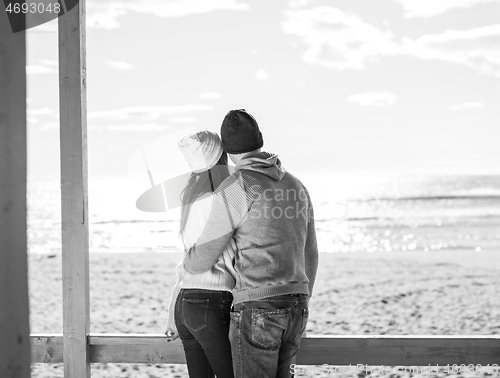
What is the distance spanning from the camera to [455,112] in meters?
27.4

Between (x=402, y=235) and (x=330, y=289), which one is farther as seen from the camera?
(x=402, y=235)

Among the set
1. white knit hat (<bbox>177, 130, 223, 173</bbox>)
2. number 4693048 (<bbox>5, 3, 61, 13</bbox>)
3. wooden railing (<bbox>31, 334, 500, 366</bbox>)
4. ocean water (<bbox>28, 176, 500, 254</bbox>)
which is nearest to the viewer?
number 4693048 (<bbox>5, 3, 61, 13</bbox>)

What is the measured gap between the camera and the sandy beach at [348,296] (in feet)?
16.9

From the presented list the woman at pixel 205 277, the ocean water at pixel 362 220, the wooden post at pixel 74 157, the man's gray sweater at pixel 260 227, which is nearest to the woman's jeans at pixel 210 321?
the woman at pixel 205 277

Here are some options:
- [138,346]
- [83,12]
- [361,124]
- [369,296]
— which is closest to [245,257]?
[138,346]

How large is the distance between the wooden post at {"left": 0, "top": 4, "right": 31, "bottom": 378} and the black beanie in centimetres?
73

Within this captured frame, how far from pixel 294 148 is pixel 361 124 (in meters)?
3.81

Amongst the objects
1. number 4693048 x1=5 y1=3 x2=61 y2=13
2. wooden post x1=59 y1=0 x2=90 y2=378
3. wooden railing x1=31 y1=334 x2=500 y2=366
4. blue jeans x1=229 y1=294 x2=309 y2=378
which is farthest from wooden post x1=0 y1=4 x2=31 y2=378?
wooden railing x1=31 y1=334 x2=500 y2=366

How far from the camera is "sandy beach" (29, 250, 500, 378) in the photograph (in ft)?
16.9

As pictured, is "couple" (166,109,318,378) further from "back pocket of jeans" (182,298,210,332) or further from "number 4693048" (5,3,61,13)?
"number 4693048" (5,3,61,13)

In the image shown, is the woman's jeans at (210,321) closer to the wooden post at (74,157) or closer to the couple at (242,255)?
the couple at (242,255)

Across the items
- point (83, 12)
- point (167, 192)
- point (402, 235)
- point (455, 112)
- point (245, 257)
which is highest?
point (455, 112)

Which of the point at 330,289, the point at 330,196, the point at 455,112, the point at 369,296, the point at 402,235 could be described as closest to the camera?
the point at 369,296

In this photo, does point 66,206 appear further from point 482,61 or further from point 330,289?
point 482,61
